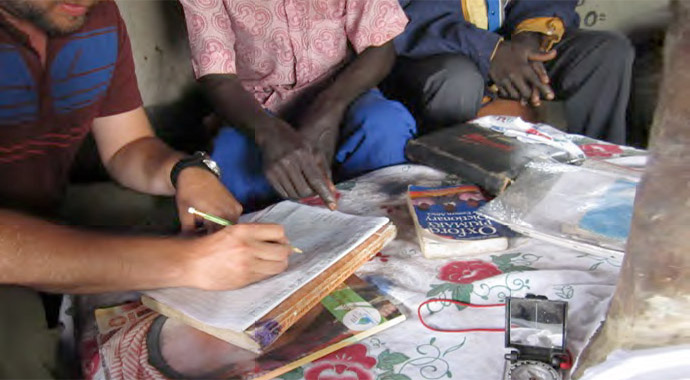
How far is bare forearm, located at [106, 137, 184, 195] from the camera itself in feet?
3.66

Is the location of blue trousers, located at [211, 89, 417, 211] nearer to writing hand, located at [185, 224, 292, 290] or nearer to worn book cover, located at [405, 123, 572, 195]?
worn book cover, located at [405, 123, 572, 195]

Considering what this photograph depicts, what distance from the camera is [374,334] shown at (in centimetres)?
79

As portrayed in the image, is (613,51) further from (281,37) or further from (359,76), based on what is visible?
(281,37)

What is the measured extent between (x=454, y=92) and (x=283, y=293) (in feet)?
3.73

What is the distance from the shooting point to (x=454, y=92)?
1781mm

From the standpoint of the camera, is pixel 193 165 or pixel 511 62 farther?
pixel 511 62

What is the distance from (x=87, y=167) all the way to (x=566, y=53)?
4.85ft

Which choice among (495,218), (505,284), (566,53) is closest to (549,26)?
(566,53)

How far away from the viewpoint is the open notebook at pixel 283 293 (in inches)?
29.3

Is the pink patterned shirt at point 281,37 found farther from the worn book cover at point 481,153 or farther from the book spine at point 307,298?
the book spine at point 307,298

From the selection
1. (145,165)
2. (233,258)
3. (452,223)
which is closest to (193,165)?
(145,165)

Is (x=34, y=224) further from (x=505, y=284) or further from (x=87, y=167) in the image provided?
(x=87, y=167)

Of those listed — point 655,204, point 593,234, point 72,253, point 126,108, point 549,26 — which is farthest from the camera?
point 549,26

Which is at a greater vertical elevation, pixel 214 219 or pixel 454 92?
pixel 214 219
